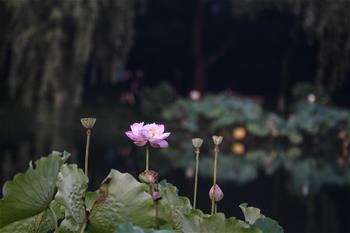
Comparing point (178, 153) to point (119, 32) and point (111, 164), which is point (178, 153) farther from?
point (119, 32)

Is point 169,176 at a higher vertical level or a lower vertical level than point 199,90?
lower

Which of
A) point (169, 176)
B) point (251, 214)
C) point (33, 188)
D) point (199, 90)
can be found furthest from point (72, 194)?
point (199, 90)

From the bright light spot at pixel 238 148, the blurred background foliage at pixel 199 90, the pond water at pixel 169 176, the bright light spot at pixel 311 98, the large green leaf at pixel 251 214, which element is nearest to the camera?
the large green leaf at pixel 251 214

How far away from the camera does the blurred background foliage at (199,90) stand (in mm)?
4727

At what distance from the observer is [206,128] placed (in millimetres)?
7461

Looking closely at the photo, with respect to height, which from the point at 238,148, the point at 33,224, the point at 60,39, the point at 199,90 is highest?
the point at 60,39

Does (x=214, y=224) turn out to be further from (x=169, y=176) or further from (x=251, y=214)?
(x=169, y=176)

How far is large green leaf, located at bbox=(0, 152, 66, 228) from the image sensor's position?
0.64 meters

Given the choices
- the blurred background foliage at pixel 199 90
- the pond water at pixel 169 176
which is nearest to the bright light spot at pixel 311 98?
the blurred background foliage at pixel 199 90

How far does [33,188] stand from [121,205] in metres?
0.08

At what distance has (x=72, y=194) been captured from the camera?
64 centimetres

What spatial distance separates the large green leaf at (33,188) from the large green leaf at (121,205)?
0.17 ft

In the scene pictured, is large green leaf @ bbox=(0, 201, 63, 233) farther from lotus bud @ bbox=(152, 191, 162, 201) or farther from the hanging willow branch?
the hanging willow branch

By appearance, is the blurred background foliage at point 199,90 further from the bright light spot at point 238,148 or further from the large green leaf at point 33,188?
the large green leaf at point 33,188
